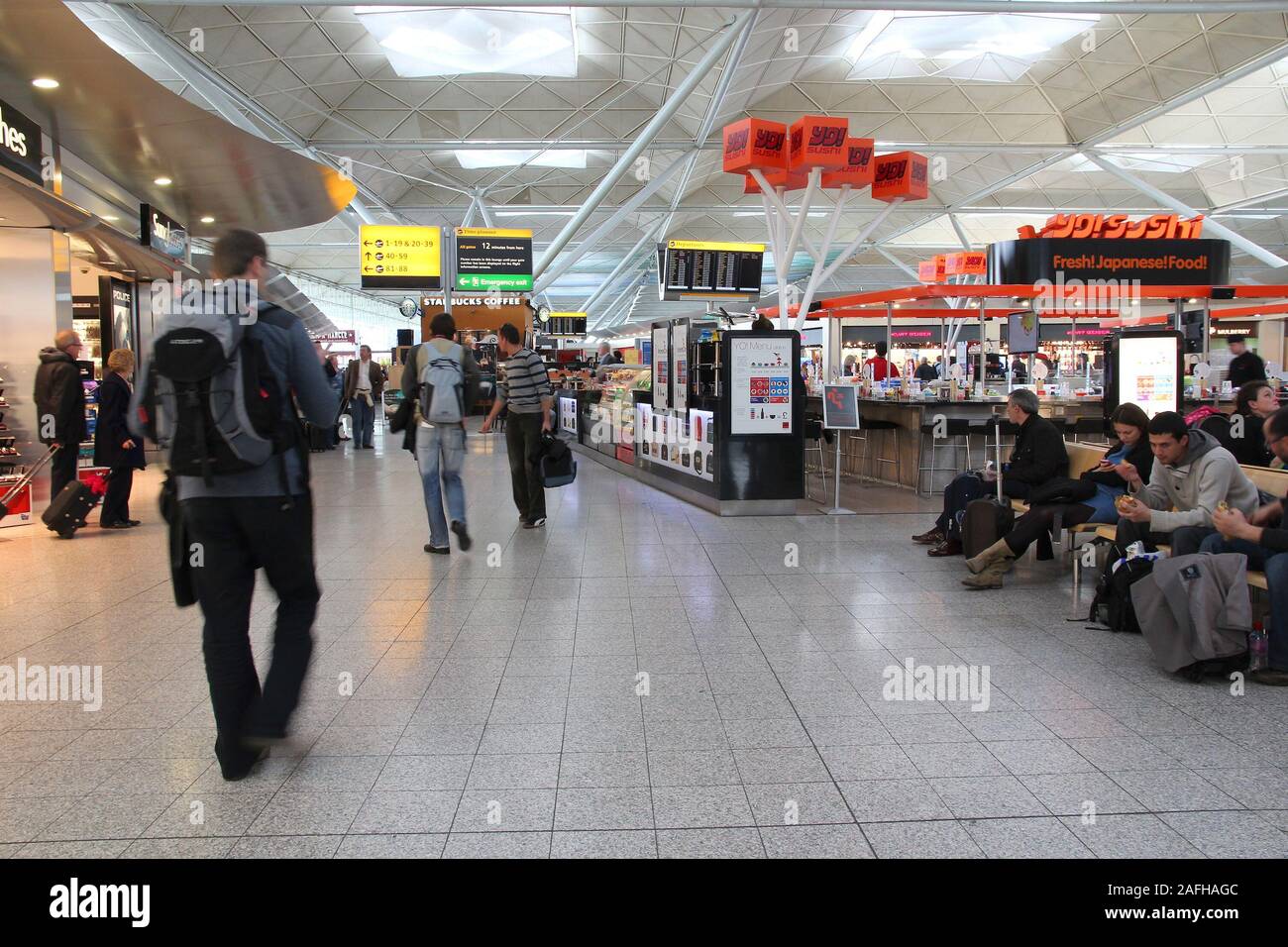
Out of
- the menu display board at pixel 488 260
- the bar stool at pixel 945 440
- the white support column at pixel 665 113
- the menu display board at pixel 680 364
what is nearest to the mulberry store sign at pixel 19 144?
the menu display board at pixel 680 364

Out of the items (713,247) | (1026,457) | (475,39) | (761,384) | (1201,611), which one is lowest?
(1201,611)

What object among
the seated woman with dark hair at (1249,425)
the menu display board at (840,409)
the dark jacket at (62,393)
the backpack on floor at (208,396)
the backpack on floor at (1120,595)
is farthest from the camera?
the menu display board at (840,409)

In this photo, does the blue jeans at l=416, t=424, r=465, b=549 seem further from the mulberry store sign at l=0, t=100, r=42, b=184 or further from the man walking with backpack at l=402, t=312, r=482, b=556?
the mulberry store sign at l=0, t=100, r=42, b=184

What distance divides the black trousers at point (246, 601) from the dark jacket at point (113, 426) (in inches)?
247

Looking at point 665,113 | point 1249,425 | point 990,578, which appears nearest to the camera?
point 990,578

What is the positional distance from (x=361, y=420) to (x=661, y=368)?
948 centimetres

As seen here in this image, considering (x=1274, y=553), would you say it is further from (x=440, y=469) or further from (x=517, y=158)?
(x=517, y=158)

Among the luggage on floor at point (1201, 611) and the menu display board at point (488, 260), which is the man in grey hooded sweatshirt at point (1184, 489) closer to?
the luggage on floor at point (1201, 611)

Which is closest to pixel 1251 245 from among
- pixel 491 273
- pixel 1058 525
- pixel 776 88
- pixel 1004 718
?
pixel 776 88

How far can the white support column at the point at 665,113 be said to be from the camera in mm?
17266

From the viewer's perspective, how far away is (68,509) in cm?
840

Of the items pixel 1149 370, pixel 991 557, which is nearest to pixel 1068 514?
pixel 991 557

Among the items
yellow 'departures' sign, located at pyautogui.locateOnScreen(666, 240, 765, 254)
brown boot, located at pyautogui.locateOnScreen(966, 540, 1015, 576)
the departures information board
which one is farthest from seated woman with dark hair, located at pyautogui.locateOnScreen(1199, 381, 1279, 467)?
yellow 'departures' sign, located at pyautogui.locateOnScreen(666, 240, 765, 254)

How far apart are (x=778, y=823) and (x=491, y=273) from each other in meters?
23.5
